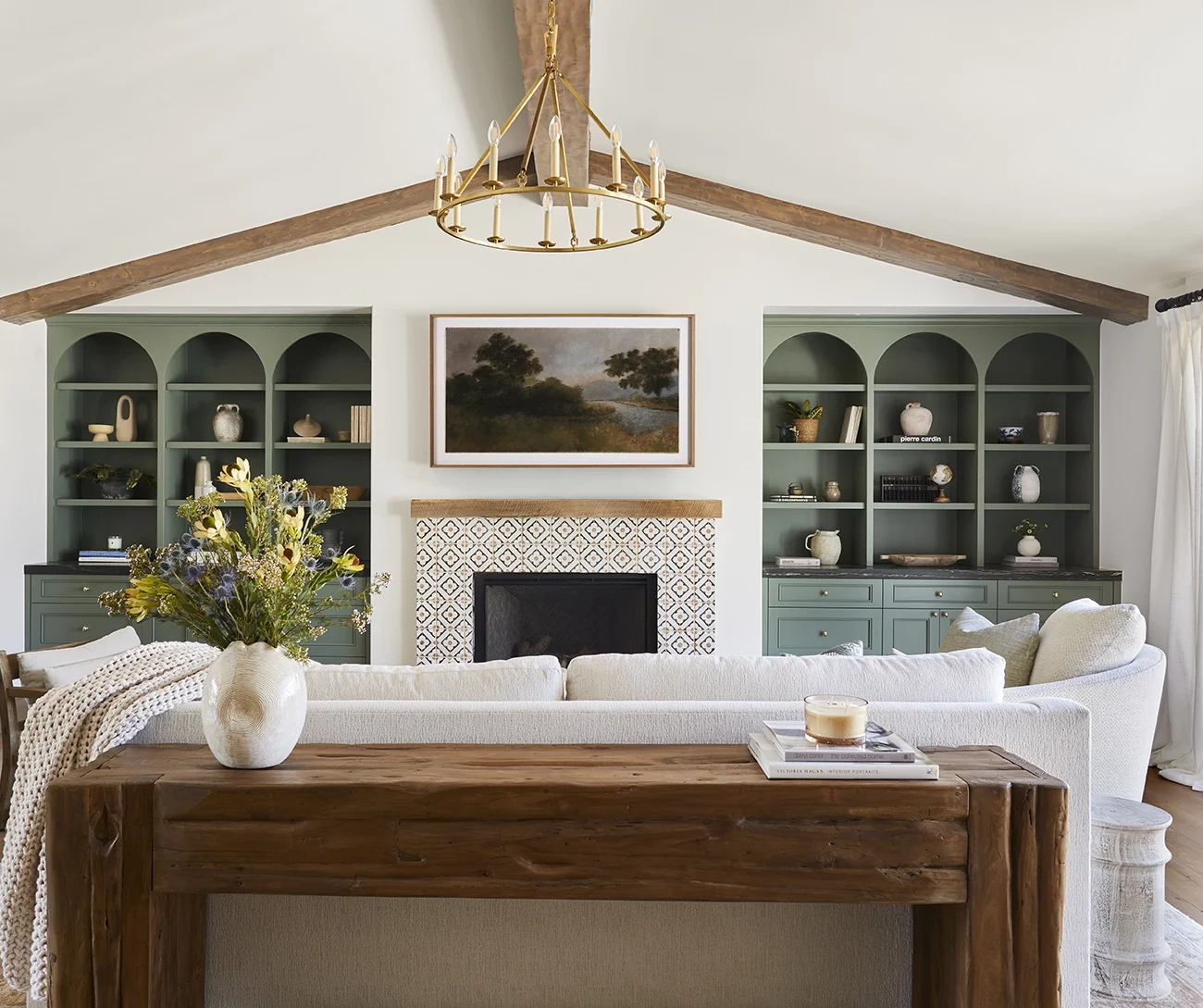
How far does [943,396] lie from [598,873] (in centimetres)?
509

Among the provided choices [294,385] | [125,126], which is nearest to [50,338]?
[294,385]

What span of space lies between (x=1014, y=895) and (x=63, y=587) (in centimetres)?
542

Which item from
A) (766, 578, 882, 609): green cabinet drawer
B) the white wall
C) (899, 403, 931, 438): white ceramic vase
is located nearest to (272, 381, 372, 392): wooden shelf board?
the white wall

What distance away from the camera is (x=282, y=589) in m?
1.74

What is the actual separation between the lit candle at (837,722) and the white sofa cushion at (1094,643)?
1410 mm

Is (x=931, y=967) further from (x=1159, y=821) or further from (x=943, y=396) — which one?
(x=943, y=396)

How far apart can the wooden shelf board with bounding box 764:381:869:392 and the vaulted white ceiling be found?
1.02 metres

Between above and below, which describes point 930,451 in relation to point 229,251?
below

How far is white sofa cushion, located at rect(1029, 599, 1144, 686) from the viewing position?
9.24 feet

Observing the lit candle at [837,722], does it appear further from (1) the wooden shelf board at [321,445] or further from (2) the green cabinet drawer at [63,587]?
(2) the green cabinet drawer at [63,587]

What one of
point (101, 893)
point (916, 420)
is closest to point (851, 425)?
point (916, 420)

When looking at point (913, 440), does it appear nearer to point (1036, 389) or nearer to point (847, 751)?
point (1036, 389)

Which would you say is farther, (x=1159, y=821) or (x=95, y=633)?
(x=95, y=633)

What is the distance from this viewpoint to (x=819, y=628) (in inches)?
213
